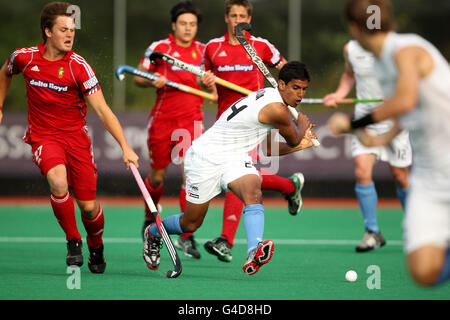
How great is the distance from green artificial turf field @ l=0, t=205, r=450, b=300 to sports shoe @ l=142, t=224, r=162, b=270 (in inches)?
2.8

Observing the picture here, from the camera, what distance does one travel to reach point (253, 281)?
211 inches

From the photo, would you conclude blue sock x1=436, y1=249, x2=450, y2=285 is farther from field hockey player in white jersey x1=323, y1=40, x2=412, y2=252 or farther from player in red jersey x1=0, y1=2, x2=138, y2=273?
field hockey player in white jersey x1=323, y1=40, x2=412, y2=252

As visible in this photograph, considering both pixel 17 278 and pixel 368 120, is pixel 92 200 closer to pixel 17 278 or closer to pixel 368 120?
pixel 17 278

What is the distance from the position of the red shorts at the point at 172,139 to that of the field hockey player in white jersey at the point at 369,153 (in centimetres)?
119

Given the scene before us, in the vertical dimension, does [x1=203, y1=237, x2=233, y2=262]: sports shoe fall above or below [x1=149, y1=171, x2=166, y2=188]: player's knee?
below

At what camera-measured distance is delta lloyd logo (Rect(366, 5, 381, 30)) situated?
3627mm

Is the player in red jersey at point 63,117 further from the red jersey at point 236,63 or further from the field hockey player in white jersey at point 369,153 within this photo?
the field hockey player in white jersey at point 369,153

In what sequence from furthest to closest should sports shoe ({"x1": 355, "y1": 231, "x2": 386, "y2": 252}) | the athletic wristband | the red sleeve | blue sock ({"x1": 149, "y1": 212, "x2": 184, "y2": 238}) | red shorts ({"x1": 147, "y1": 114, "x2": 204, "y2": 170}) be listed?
red shorts ({"x1": 147, "y1": 114, "x2": 204, "y2": 170})
sports shoe ({"x1": 355, "y1": 231, "x2": 386, "y2": 252})
blue sock ({"x1": 149, "y1": 212, "x2": 184, "y2": 238})
the red sleeve
the athletic wristband

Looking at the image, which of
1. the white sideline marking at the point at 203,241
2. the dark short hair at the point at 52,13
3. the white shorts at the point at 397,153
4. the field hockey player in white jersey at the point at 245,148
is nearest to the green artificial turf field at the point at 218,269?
the white sideline marking at the point at 203,241

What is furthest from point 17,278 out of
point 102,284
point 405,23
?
point 405,23

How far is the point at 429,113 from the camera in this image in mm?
3641

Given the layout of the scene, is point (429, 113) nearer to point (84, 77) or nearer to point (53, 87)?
point (84, 77)

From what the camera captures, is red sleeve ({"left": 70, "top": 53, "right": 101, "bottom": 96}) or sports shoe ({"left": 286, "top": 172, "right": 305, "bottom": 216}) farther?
sports shoe ({"left": 286, "top": 172, "right": 305, "bottom": 216})

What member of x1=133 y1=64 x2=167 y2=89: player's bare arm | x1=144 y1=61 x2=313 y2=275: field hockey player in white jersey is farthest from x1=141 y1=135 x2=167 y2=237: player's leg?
x1=144 y1=61 x2=313 y2=275: field hockey player in white jersey
